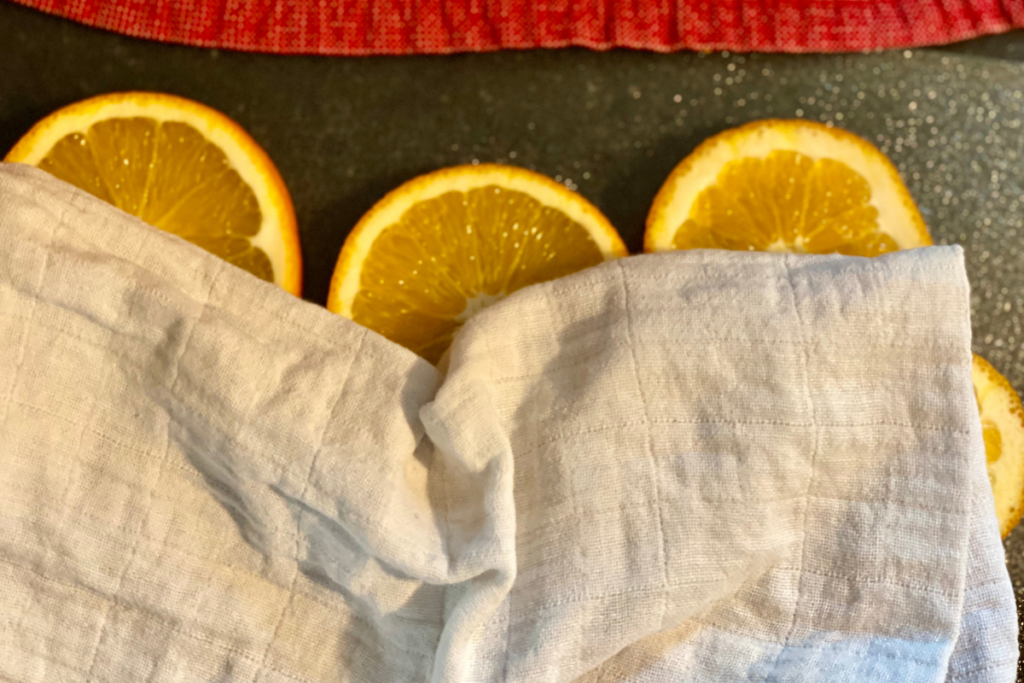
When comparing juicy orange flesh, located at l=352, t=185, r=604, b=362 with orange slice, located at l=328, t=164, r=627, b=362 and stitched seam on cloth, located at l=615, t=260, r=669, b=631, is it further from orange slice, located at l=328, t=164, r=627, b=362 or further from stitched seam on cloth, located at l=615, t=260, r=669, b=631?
stitched seam on cloth, located at l=615, t=260, r=669, b=631

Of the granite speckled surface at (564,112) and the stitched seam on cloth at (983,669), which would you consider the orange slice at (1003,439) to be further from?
the stitched seam on cloth at (983,669)

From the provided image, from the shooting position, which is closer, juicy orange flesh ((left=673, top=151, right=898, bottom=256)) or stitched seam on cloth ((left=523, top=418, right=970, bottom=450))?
stitched seam on cloth ((left=523, top=418, right=970, bottom=450))

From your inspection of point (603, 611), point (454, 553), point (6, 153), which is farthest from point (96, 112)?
point (603, 611)

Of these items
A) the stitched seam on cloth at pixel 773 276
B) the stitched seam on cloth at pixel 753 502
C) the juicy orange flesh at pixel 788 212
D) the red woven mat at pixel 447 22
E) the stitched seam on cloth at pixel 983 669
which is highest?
the red woven mat at pixel 447 22

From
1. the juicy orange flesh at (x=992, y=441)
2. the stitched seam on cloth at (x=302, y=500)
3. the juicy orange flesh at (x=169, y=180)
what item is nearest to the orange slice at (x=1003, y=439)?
the juicy orange flesh at (x=992, y=441)

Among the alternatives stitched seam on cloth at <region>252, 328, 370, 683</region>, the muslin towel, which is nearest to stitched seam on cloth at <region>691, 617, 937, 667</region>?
the muslin towel

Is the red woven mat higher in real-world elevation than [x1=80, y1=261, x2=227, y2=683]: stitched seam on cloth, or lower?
higher

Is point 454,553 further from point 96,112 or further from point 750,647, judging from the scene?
point 96,112
